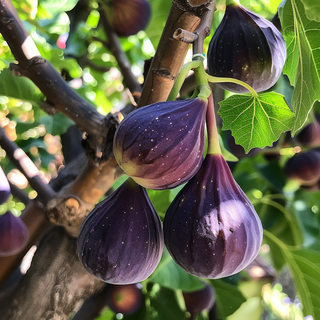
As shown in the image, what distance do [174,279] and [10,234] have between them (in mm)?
405

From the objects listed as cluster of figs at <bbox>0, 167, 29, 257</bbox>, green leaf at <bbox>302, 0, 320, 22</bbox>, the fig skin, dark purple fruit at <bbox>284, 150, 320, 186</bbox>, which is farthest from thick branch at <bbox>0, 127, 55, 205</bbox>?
dark purple fruit at <bbox>284, 150, 320, 186</bbox>

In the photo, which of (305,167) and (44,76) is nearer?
(44,76)

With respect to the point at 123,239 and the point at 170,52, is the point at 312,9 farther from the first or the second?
the point at 123,239

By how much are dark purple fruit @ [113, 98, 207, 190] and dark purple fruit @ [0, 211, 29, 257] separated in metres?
0.42

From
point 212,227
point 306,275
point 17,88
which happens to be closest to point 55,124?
point 17,88

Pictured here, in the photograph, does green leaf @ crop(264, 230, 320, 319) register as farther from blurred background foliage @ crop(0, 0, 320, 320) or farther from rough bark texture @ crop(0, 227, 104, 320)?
rough bark texture @ crop(0, 227, 104, 320)

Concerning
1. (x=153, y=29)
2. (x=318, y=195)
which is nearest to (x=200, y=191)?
(x=153, y=29)

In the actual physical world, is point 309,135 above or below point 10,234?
below

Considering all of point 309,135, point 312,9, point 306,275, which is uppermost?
point 312,9

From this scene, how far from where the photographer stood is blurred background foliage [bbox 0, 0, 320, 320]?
35.6 inches

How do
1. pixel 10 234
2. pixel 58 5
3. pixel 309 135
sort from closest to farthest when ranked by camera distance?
pixel 10 234
pixel 58 5
pixel 309 135

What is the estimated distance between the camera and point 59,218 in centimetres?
70

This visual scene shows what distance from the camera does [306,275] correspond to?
1024mm

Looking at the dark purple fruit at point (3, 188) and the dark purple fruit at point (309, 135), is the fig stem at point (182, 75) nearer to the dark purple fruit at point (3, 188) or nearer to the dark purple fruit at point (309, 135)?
the dark purple fruit at point (3, 188)
